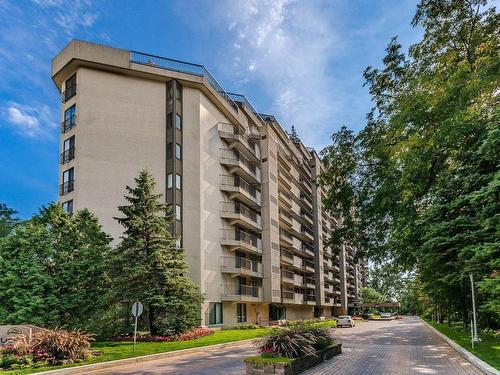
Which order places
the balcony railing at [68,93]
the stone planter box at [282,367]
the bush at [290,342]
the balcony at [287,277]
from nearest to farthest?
the stone planter box at [282,367] < the bush at [290,342] < the balcony railing at [68,93] < the balcony at [287,277]

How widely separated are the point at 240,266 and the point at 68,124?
66.7 feet

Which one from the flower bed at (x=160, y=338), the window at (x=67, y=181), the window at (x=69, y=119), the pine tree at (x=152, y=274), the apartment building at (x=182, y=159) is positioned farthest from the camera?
the window at (x=69, y=119)

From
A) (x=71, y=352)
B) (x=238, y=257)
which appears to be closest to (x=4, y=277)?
(x=71, y=352)

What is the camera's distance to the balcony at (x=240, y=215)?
134 ft

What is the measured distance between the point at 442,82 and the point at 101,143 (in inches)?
1044

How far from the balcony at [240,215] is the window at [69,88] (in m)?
16.5

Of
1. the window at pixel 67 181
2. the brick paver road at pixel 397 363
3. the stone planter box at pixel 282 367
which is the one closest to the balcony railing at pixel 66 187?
the window at pixel 67 181

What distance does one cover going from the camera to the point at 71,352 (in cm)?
1541

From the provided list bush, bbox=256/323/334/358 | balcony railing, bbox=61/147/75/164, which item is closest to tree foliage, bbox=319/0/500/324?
bush, bbox=256/323/334/358

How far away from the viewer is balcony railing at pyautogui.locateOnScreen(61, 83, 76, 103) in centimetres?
3615

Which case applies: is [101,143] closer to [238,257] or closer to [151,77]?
[151,77]

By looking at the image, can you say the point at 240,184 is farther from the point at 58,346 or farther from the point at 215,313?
the point at 58,346

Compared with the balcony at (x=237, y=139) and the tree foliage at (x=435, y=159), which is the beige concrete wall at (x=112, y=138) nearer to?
the balcony at (x=237, y=139)

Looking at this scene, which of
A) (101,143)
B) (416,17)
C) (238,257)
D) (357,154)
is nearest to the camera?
(416,17)
